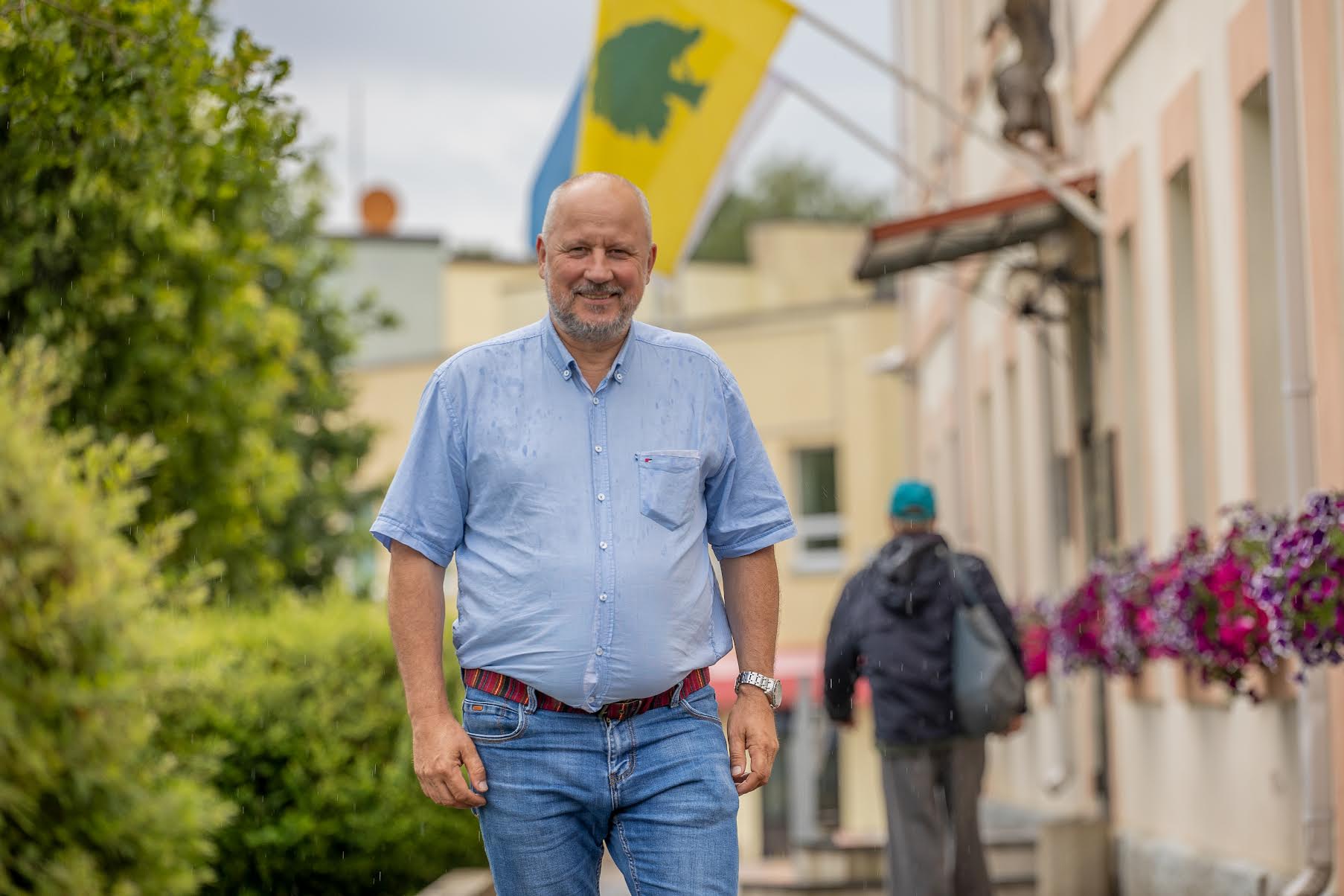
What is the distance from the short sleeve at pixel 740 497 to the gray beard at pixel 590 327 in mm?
295

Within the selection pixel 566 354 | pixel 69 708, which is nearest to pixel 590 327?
pixel 566 354

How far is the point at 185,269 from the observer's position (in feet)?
46.9

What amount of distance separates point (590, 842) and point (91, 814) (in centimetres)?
140

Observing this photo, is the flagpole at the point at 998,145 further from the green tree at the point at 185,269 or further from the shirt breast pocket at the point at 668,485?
the shirt breast pocket at the point at 668,485

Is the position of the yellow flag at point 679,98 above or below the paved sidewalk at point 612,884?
above

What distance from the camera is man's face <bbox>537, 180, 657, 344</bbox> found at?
4.44m

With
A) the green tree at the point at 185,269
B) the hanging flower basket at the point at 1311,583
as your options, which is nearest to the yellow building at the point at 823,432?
the green tree at the point at 185,269

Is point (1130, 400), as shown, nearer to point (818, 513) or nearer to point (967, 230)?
point (967, 230)

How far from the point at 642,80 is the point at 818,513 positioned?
23.0 meters

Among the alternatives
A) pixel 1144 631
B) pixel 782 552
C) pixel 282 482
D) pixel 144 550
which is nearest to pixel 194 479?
pixel 282 482

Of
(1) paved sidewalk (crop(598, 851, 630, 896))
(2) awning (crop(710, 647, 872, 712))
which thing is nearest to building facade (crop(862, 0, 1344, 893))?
(1) paved sidewalk (crop(598, 851, 630, 896))

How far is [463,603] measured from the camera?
4.48 m

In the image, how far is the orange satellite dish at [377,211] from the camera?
150ft

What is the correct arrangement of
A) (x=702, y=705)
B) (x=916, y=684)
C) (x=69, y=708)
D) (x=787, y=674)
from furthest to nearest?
(x=787, y=674)
(x=916, y=684)
(x=69, y=708)
(x=702, y=705)
